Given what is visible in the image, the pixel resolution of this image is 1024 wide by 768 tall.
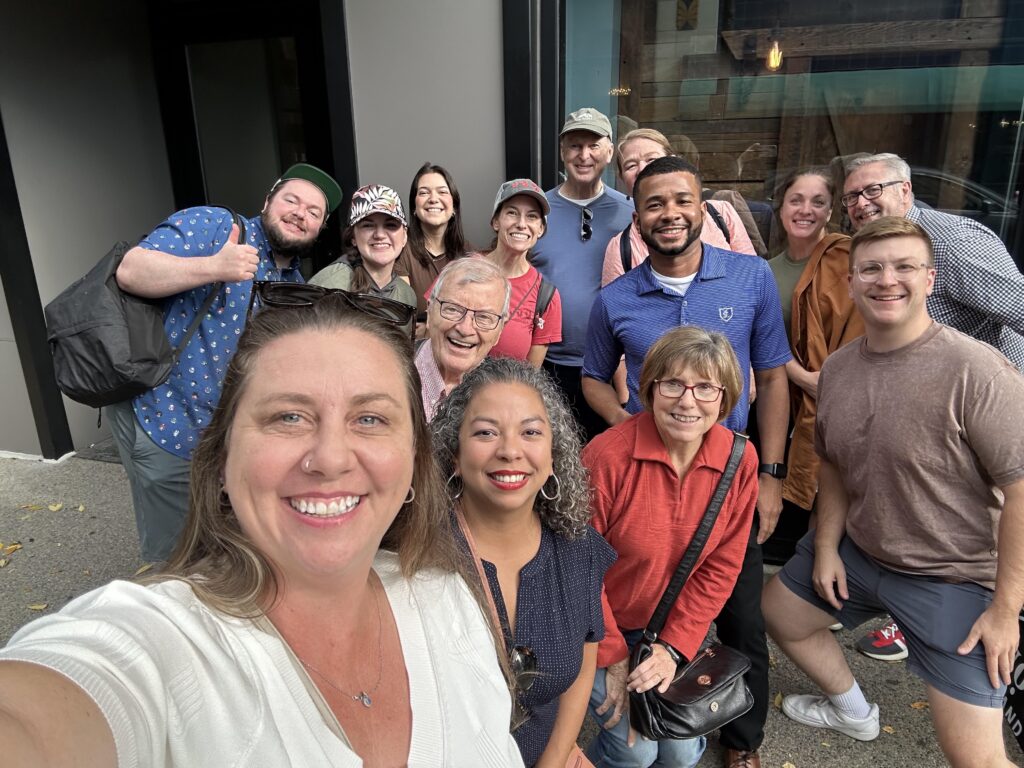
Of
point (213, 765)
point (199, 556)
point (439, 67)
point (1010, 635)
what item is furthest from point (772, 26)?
point (213, 765)

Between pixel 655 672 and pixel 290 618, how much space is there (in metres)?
1.30

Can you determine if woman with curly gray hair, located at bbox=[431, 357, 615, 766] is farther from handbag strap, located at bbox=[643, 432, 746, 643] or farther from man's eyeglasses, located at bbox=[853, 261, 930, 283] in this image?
man's eyeglasses, located at bbox=[853, 261, 930, 283]

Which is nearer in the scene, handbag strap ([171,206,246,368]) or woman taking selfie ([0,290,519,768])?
woman taking selfie ([0,290,519,768])

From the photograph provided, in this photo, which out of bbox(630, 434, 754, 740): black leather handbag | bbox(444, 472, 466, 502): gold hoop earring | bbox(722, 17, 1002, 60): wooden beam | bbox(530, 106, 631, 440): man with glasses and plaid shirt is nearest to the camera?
bbox(444, 472, 466, 502): gold hoop earring

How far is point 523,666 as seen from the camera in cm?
156

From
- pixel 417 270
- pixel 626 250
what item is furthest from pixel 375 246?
pixel 626 250

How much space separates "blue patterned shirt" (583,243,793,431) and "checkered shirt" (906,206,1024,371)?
763 mm

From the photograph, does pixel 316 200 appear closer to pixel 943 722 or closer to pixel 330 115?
pixel 330 115

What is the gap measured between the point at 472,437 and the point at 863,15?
3410 millimetres

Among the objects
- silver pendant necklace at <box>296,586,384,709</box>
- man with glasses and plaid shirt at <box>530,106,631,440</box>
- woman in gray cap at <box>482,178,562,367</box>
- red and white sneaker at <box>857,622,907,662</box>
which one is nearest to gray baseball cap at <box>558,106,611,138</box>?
man with glasses and plaid shirt at <box>530,106,631,440</box>

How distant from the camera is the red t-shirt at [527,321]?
2.78 metres

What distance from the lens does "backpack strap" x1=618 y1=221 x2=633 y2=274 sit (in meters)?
3.04

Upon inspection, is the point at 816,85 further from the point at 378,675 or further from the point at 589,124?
the point at 378,675

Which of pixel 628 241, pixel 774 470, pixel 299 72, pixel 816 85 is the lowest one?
pixel 774 470
